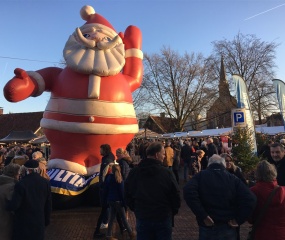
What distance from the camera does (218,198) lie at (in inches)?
124

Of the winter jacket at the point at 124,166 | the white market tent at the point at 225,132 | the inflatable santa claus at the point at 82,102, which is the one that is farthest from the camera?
the white market tent at the point at 225,132

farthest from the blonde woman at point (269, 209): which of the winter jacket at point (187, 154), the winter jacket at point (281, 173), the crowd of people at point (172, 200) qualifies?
the winter jacket at point (187, 154)

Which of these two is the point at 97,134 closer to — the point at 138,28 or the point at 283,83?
the point at 138,28

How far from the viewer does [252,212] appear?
10.3ft

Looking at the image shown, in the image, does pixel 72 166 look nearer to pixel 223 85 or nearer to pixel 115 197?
pixel 115 197

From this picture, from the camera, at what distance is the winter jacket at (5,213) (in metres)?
3.40

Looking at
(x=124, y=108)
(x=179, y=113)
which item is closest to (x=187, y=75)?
(x=179, y=113)

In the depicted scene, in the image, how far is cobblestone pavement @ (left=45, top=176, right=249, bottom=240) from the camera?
227 inches

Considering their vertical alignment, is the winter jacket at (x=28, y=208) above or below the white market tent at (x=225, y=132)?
below

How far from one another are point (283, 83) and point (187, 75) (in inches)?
750

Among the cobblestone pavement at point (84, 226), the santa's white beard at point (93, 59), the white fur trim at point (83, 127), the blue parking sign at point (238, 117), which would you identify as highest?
the santa's white beard at point (93, 59)

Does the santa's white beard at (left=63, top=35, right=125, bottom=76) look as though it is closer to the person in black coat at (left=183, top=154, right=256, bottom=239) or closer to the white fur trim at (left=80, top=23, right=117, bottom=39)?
the white fur trim at (left=80, top=23, right=117, bottom=39)

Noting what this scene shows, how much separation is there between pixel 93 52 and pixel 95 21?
1054mm

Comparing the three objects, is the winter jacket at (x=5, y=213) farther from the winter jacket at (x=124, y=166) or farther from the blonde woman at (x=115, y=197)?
the winter jacket at (x=124, y=166)
